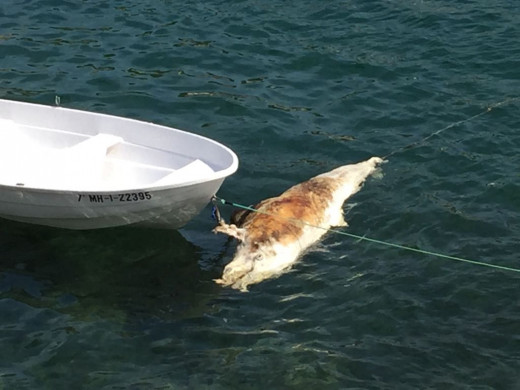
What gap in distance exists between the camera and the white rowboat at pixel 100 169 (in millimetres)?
8305

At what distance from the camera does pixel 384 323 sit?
7.82m

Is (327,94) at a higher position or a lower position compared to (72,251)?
higher

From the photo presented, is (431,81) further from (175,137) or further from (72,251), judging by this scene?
(72,251)

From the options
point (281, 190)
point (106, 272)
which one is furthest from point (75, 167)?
point (281, 190)

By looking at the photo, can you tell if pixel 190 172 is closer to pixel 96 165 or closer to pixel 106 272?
pixel 96 165

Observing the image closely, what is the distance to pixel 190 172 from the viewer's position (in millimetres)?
8867

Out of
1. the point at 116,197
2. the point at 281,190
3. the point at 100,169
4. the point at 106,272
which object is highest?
the point at 116,197

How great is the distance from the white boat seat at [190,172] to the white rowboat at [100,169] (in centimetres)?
1

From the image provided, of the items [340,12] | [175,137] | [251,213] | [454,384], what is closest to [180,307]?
[251,213]

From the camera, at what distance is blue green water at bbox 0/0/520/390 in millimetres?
7406

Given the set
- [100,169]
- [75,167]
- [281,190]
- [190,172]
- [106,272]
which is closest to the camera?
[106,272]

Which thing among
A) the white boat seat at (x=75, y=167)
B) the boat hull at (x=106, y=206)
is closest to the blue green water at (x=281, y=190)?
the boat hull at (x=106, y=206)

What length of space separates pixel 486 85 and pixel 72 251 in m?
6.46

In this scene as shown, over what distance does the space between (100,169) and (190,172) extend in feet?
4.09
